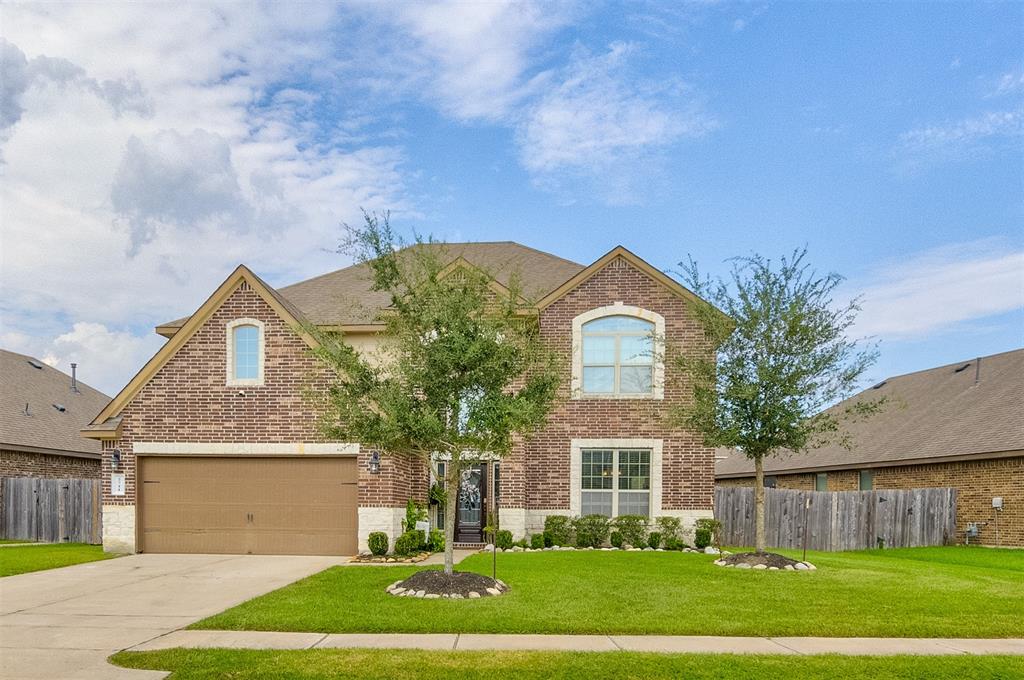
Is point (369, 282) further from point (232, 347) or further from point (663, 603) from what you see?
point (663, 603)

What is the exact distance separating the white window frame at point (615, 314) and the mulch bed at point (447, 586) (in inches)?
299

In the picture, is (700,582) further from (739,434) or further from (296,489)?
(296,489)

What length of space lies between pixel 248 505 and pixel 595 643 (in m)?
10.6

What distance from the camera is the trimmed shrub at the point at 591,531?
686 inches

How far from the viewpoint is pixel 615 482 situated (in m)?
18.1

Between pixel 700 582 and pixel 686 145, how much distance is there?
10410 millimetres

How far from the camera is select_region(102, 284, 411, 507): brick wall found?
53.0 ft

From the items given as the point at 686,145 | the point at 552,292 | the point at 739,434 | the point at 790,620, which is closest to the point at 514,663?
the point at 790,620

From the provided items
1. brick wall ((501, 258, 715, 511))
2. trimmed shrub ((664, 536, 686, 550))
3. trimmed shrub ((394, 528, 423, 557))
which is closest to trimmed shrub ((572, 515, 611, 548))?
brick wall ((501, 258, 715, 511))

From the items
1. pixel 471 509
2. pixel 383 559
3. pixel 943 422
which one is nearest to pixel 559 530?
pixel 471 509

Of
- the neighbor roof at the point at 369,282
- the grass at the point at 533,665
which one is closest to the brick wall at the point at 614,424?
the neighbor roof at the point at 369,282

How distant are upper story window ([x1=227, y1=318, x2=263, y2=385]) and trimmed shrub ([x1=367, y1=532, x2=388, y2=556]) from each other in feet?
14.2

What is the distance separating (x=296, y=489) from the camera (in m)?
16.2

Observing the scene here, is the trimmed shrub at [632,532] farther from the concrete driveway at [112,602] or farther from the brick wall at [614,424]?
the concrete driveway at [112,602]
